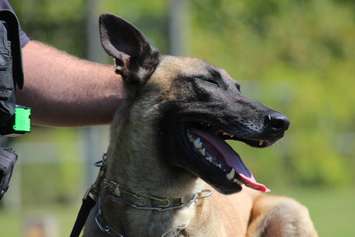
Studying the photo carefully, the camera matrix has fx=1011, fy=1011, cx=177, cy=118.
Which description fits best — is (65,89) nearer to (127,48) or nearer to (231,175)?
(127,48)

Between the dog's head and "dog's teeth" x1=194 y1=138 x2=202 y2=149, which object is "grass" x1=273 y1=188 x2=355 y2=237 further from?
"dog's teeth" x1=194 y1=138 x2=202 y2=149

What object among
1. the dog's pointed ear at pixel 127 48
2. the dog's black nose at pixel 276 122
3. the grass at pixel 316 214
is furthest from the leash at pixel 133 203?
the grass at pixel 316 214

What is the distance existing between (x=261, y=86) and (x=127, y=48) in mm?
16492

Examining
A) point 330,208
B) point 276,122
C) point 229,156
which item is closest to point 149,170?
point 229,156

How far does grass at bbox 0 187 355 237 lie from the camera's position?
12.3 m

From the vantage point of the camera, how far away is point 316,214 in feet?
45.6

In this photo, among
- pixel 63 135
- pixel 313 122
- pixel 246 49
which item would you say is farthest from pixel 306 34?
pixel 63 135

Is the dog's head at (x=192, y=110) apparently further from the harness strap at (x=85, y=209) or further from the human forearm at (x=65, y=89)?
the harness strap at (x=85, y=209)

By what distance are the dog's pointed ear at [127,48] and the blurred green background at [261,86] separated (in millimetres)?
5133

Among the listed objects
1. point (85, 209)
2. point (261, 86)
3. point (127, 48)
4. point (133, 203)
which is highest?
point (127, 48)

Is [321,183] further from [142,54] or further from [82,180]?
[142,54]

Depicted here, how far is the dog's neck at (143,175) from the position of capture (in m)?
4.77

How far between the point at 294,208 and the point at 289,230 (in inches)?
6.7

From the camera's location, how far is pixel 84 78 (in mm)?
4844
